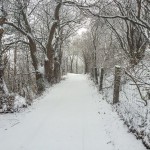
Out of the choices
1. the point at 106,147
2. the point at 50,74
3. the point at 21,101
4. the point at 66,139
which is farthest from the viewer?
the point at 50,74

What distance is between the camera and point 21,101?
1010 cm

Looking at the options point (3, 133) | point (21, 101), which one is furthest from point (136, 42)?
point (3, 133)

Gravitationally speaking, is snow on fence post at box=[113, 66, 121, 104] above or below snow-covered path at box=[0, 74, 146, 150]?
above

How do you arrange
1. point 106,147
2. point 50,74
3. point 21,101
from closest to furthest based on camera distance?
point 106,147 < point 21,101 < point 50,74

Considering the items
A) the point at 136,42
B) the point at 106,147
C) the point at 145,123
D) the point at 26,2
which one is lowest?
the point at 106,147

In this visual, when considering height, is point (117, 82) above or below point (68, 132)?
above

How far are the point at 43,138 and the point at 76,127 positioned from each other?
1430mm

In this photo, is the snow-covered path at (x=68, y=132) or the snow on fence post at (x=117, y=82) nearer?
the snow-covered path at (x=68, y=132)

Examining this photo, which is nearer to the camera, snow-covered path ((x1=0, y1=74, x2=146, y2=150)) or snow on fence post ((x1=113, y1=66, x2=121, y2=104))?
snow-covered path ((x1=0, y1=74, x2=146, y2=150))

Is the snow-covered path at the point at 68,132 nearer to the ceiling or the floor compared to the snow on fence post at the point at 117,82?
nearer to the floor

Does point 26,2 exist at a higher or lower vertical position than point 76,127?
higher

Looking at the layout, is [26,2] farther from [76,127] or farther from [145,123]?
[145,123]

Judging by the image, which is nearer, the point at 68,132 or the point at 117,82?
the point at 68,132

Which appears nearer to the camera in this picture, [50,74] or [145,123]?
Result: [145,123]
